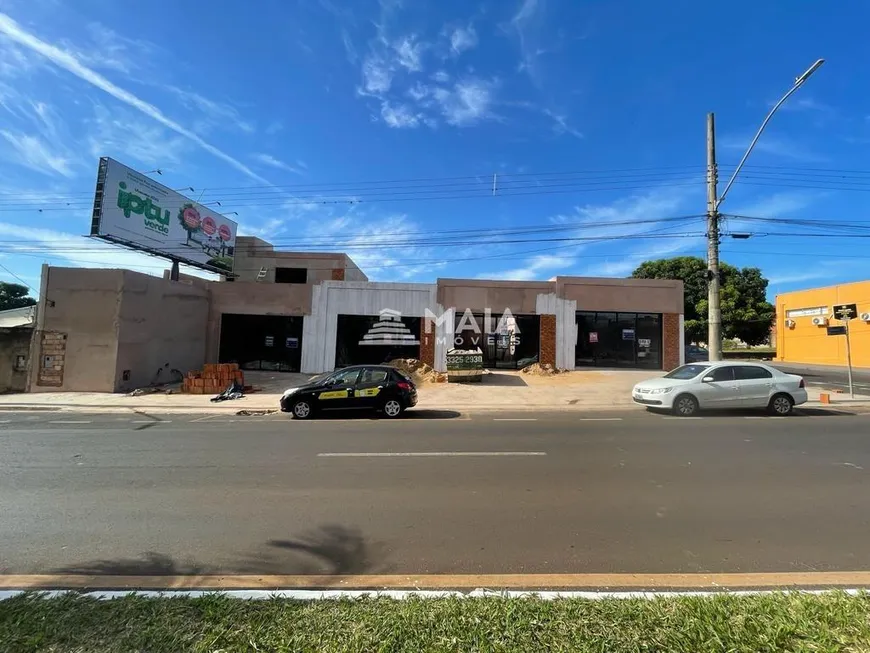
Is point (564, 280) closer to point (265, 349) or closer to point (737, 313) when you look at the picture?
point (265, 349)

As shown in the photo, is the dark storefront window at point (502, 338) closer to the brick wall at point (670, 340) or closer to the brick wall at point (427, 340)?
the brick wall at point (427, 340)

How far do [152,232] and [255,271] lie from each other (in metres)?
9.24

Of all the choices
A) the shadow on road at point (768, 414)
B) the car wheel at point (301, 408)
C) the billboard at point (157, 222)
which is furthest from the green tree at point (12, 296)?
the shadow on road at point (768, 414)

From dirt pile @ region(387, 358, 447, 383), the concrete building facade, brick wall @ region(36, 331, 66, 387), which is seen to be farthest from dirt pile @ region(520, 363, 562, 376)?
brick wall @ region(36, 331, 66, 387)

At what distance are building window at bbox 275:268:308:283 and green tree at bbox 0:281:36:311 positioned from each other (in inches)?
1495

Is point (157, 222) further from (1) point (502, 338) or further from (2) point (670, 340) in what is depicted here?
(2) point (670, 340)

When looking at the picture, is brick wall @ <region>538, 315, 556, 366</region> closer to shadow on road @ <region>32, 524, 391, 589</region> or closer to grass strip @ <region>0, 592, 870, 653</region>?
shadow on road @ <region>32, 524, 391, 589</region>

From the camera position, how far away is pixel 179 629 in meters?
2.71

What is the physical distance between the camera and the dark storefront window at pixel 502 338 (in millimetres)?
23141

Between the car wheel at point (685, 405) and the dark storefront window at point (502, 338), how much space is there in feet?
A: 34.2

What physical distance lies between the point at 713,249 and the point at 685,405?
648cm

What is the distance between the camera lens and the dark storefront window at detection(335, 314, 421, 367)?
2314cm

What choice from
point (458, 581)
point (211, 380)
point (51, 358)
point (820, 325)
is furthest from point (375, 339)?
point (820, 325)

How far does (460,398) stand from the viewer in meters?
16.9
